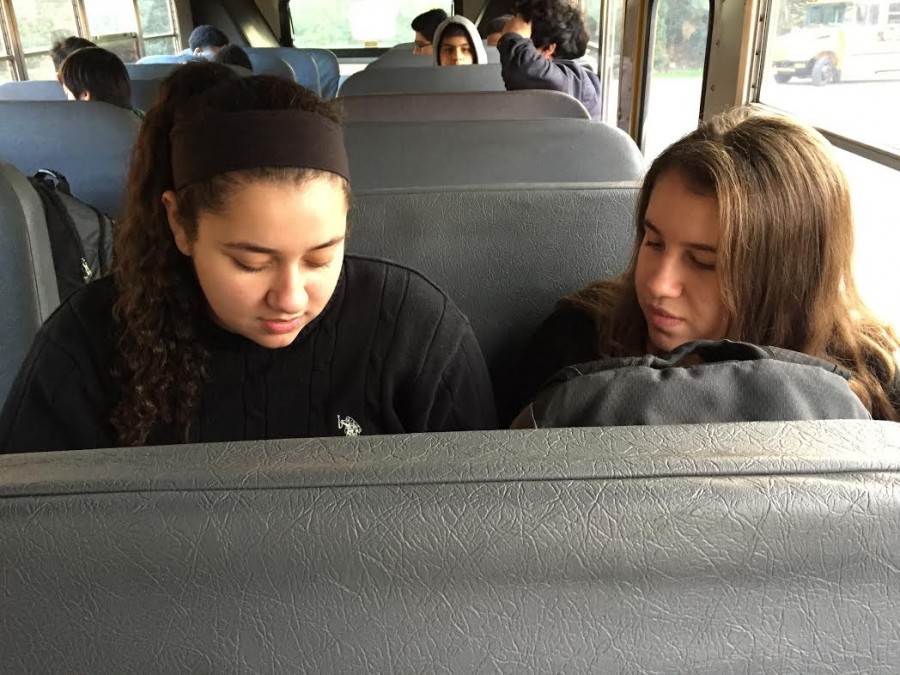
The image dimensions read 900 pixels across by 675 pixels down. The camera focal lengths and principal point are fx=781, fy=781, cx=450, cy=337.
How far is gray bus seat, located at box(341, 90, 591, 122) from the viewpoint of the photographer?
2.42 metres

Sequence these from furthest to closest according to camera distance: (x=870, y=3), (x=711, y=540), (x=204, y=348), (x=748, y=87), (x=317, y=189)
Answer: (x=748, y=87) < (x=870, y=3) < (x=204, y=348) < (x=317, y=189) < (x=711, y=540)

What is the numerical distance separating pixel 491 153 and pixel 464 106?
1.93 ft

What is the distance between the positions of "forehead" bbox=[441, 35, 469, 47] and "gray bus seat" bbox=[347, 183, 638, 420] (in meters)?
2.52

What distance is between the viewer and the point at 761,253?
96 centimetres

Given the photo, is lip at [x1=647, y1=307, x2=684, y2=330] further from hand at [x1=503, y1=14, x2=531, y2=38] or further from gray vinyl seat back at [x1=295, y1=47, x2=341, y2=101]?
gray vinyl seat back at [x1=295, y1=47, x2=341, y2=101]

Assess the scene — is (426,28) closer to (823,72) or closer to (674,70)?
(674,70)

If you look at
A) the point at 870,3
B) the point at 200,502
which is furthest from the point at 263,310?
the point at 870,3

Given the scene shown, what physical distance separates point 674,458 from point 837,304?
689 mm

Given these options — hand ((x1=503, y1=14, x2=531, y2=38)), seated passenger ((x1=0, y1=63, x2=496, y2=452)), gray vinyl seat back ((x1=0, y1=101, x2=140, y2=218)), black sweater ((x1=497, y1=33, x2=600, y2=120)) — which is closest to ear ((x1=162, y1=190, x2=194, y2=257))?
seated passenger ((x1=0, y1=63, x2=496, y2=452))

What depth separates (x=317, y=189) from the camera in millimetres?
845

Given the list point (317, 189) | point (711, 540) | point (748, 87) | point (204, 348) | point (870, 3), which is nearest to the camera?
point (711, 540)

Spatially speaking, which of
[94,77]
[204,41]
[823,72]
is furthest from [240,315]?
[204,41]

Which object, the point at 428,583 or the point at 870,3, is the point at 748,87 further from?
the point at 428,583

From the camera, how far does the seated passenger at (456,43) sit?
11.9ft
